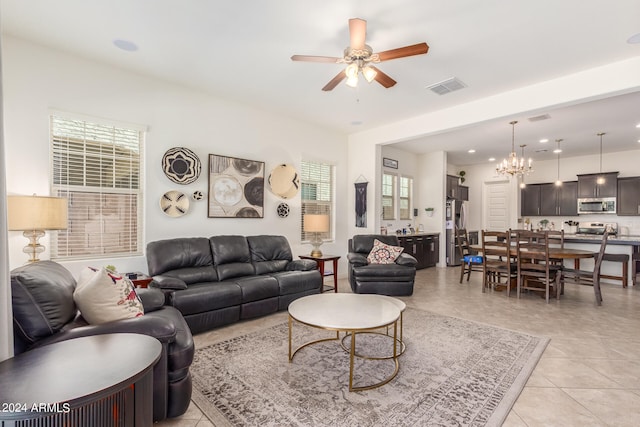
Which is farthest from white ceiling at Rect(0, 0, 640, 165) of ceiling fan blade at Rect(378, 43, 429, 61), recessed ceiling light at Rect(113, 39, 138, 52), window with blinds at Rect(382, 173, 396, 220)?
window with blinds at Rect(382, 173, 396, 220)

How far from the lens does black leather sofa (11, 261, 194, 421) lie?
165cm

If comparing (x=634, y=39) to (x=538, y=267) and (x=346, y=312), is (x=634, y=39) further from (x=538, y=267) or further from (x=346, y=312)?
(x=346, y=312)

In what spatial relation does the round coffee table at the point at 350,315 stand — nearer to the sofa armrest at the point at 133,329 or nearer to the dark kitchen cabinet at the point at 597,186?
the sofa armrest at the point at 133,329

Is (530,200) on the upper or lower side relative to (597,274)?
upper

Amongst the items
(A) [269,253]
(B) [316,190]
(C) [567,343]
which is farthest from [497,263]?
(A) [269,253]

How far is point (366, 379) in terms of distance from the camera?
2398 millimetres

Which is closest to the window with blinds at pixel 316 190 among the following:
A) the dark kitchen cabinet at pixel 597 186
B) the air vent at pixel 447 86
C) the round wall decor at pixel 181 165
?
the round wall decor at pixel 181 165

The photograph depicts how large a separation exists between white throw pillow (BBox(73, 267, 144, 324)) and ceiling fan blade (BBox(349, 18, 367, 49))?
2.47 metres

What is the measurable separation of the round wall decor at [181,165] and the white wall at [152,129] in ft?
0.26

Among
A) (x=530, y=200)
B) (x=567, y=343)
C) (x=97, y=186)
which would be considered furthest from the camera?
(x=530, y=200)

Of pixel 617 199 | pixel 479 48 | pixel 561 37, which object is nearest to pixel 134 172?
pixel 479 48

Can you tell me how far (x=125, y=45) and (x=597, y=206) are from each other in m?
9.45

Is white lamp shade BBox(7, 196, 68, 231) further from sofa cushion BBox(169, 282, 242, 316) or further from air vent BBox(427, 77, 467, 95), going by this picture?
air vent BBox(427, 77, 467, 95)

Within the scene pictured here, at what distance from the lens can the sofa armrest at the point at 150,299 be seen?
2.50 meters
